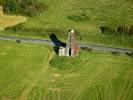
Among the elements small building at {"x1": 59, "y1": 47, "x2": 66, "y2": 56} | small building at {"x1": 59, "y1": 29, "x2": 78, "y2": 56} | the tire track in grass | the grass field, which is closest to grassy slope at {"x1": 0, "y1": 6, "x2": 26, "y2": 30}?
the grass field

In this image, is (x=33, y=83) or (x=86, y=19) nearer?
(x=33, y=83)

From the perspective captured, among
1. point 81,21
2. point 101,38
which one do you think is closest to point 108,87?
point 101,38

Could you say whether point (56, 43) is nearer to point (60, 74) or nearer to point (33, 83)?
point (60, 74)

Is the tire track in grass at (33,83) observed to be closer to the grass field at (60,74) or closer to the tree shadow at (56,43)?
the grass field at (60,74)

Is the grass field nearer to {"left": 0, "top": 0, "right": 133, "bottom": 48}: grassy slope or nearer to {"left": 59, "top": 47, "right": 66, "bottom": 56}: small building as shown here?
{"left": 59, "top": 47, "right": 66, "bottom": 56}: small building

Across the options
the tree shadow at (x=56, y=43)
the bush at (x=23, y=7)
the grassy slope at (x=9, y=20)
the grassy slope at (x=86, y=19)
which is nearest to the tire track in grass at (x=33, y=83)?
the tree shadow at (x=56, y=43)

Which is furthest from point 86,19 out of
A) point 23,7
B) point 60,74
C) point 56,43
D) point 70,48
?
point 60,74

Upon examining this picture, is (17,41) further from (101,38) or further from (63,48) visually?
(101,38)
